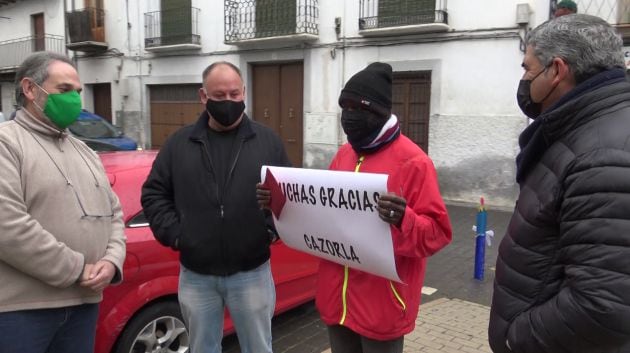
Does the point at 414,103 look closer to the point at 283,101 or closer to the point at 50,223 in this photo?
the point at 283,101

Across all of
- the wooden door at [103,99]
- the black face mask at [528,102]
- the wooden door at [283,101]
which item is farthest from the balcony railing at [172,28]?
the black face mask at [528,102]

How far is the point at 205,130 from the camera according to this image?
264 centimetres

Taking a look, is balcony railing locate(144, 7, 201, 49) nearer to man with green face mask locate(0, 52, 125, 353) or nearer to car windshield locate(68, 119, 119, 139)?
car windshield locate(68, 119, 119, 139)

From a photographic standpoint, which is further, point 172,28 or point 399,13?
point 172,28

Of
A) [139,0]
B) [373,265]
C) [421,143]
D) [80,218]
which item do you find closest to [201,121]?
[80,218]

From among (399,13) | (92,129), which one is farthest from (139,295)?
(399,13)

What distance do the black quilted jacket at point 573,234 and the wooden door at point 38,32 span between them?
2042 centimetres

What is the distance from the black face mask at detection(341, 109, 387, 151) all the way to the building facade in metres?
8.14

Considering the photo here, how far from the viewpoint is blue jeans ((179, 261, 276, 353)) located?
8.36 ft

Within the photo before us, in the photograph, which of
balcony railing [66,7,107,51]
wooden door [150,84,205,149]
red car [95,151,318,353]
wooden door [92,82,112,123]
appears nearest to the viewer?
red car [95,151,318,353]

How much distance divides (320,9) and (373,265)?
11.1m

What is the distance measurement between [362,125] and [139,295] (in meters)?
1.78

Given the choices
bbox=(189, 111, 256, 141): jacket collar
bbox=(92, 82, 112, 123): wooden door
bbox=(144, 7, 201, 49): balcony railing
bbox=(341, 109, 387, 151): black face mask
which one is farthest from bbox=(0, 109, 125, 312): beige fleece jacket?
bbox=(92, 82, 112, 123): wooden door

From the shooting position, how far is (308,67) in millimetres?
12469
